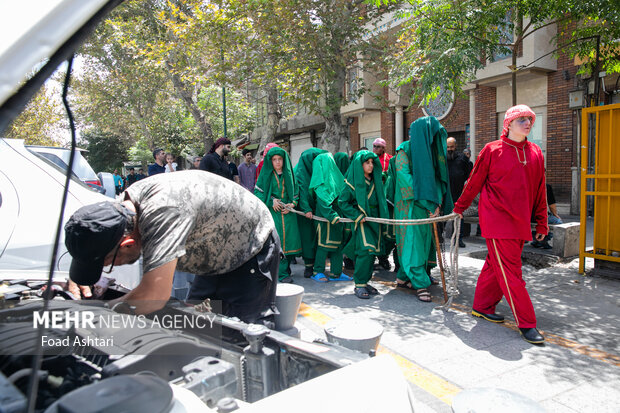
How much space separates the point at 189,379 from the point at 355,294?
409 cm

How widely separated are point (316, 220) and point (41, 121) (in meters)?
5.41

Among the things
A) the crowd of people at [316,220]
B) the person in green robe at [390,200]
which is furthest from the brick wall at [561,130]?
the person in green robe at [390,200]

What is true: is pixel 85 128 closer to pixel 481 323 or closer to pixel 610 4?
pixel 481 323

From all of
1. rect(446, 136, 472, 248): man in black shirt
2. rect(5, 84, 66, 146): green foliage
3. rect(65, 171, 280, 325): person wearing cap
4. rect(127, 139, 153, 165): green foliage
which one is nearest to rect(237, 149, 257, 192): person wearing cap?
rect(446, 136, 472, 248): man in black shirt

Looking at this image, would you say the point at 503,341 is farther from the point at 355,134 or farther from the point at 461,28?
the point at 355,134

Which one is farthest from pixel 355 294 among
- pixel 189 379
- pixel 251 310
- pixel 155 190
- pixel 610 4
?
pixel 610 4

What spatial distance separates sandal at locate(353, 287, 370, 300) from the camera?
5.05m

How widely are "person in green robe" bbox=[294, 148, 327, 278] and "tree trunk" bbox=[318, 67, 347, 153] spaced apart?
126 inches

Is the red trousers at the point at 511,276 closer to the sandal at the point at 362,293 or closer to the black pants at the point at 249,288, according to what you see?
the sandal at the point at 362,293

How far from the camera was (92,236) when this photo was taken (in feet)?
4.94

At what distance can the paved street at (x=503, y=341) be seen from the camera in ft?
9.57

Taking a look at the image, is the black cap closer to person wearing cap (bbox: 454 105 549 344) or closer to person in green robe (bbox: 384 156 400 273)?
person wearing cap (bbox: 454 105 549 344)

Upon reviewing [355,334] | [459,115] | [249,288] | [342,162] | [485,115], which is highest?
[459,115]

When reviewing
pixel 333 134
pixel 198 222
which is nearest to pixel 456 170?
pixel 333 134
